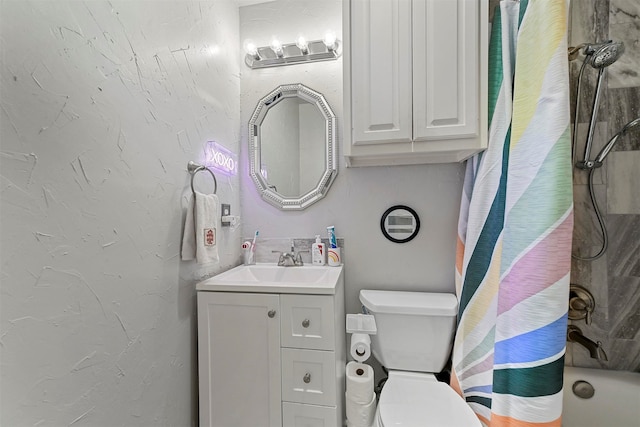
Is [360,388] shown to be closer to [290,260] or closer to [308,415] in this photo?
[308,415]

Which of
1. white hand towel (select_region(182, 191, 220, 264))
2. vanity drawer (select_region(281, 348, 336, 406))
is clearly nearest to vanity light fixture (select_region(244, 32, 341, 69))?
white hand towel (select_region(182, 191, 220, 264))

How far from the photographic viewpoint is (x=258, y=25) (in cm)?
155

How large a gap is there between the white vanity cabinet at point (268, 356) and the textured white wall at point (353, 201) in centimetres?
50

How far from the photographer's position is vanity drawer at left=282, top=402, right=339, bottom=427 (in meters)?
0.99

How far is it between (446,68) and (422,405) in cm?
136

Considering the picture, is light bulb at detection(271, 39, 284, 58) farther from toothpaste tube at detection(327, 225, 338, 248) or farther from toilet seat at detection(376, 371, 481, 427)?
Result: toilet seat at detection(376, 371, 481, 427)

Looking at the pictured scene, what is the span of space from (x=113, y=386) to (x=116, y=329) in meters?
0.16

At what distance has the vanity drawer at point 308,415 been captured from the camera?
99cm

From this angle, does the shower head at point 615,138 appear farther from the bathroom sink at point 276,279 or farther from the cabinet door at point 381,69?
the bathroom sink at point 276,279

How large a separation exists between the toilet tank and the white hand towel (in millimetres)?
802

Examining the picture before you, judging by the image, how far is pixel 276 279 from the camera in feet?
4.55

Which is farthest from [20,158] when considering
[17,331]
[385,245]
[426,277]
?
[426,277]

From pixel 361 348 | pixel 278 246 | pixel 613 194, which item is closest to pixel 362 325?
pixel 361 348

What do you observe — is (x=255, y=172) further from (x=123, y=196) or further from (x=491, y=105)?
(x=491, y=105)
